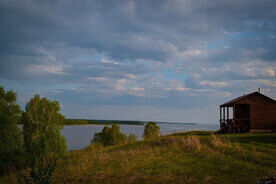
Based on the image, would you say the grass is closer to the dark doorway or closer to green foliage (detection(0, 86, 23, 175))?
the dark doorway

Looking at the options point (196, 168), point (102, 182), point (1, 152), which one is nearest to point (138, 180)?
point (102, 182)

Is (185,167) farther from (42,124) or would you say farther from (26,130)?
(26,130)

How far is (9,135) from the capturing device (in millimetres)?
27297

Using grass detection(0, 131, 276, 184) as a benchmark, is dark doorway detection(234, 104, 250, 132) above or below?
above

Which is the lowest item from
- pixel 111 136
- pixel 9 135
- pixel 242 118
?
pixel 111 136

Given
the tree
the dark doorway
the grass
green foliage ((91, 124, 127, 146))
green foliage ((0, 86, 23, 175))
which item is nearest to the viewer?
the grass

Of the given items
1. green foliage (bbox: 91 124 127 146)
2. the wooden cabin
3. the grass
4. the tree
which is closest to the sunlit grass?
the grass

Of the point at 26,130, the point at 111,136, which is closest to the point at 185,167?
the point at 26,130

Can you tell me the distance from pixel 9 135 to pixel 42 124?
4310 mm

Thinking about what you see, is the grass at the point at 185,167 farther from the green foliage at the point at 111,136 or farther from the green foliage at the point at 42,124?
the green foliage at the point at 111,136

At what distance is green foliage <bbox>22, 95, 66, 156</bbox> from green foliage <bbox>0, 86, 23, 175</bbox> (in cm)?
205

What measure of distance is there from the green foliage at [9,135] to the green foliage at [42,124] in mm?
2055

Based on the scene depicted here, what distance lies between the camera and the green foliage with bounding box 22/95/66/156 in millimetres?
29938

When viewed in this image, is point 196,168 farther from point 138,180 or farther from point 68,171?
point 68,171
